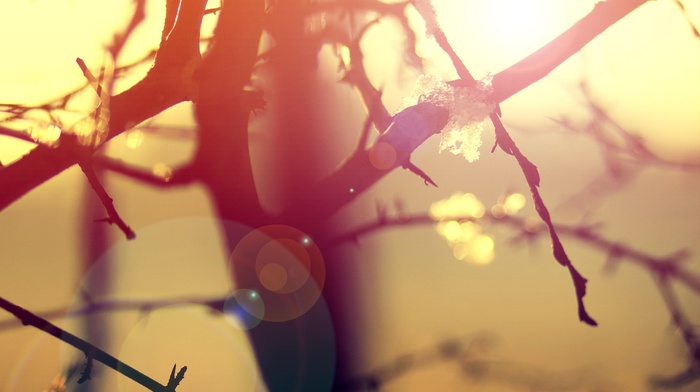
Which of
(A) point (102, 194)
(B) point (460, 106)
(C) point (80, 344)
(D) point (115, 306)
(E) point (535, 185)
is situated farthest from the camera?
(D) point (115, 306)

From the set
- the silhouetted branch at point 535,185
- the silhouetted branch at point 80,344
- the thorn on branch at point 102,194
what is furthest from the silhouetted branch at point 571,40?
the silhouetted branch at point 80,344

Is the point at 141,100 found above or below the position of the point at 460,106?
above

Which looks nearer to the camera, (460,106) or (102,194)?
(102,194)

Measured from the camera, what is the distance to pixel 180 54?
150 cm

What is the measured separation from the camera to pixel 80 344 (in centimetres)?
149

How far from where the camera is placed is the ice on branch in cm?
159

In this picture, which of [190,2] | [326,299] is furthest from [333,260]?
[190,2]

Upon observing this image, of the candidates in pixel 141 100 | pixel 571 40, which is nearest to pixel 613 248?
pixel 571 40

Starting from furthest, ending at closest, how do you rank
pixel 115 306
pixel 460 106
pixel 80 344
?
pixel 115 306
pixel 460 106
pixel 80 344

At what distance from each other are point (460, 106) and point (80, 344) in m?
1.36

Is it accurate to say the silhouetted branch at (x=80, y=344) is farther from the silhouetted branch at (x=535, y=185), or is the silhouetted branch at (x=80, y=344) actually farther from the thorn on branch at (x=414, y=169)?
the silhouetted branch at (x=535, y=185)

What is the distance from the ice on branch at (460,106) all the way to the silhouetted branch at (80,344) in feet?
3.63

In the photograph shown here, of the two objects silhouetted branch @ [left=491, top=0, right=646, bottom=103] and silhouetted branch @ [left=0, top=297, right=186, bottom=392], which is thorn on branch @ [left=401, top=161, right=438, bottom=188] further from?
silhouetted branch @ [left=0, top=297, right=186, bottom=392]

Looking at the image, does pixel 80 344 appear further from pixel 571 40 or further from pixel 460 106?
pixel 571 40
